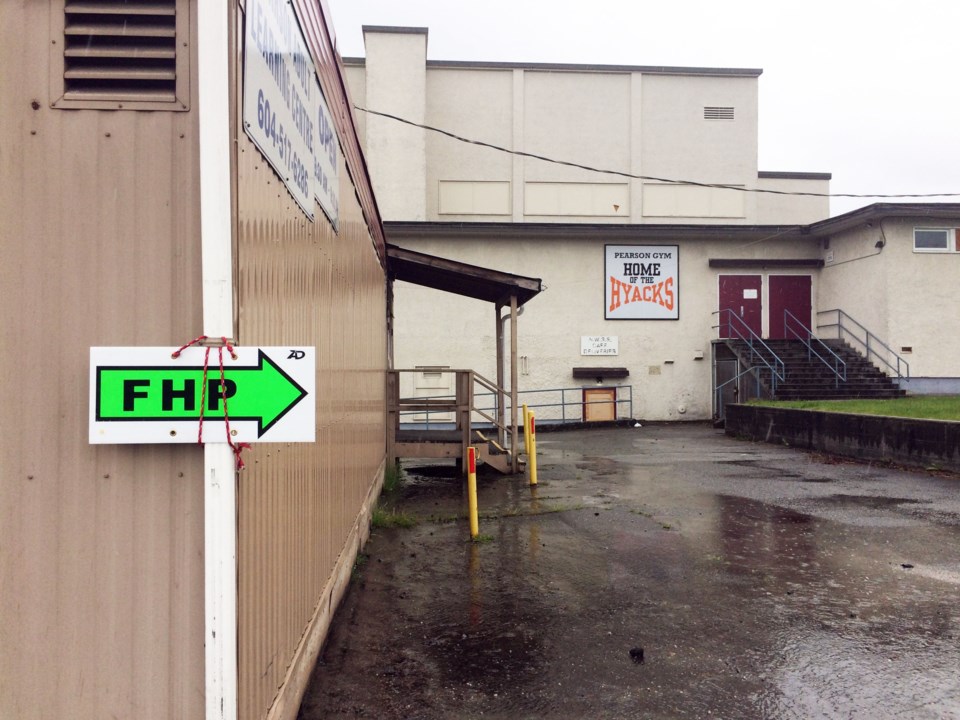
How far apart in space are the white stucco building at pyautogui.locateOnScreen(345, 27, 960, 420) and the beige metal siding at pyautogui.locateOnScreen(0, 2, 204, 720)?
52.0 ft

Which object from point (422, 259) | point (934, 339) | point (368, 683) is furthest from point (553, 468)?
point (934, 339)

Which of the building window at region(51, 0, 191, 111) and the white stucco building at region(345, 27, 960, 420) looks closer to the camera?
the building window at region(51, 0, 191, 111)

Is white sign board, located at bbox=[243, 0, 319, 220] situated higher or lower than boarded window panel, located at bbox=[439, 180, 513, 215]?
lower

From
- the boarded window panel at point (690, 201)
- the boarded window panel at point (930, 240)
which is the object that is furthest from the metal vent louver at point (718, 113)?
the boarded window panel at point (930, 240)

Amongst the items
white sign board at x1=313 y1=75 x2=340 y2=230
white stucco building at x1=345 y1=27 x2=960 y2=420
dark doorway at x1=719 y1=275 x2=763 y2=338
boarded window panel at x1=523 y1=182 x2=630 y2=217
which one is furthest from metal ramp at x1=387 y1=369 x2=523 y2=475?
boarded window panel at x1=523 y1=182 x2=630 y2=217

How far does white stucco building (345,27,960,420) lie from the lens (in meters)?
20.5

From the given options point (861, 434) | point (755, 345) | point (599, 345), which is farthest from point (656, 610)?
point (755, 345)

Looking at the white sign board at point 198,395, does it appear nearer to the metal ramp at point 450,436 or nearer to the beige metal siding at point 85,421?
the beige metal siding at point 85,421

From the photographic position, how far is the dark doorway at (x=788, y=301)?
73.5 feet

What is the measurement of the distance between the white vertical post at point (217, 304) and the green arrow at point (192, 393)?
15cm

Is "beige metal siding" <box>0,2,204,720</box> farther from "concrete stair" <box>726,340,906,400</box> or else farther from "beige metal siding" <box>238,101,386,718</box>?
"concrete stair" <box>726,340,906,400</box>

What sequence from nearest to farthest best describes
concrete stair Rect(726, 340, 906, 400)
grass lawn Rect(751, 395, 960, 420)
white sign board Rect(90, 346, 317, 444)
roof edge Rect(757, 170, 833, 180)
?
white sign board Rect(90, 346, 317, 444)
grass lawn Rect(751, 395, 960, 420)
concrete stair Rect(726, 340, 906, 400)
roof edge Rect(757, 170, 833, 180)

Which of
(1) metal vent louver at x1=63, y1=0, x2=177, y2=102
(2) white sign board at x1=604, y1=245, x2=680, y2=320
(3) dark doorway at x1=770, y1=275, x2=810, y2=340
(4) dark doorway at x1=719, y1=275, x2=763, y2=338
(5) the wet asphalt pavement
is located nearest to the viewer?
(1) metal vent louver at x1=63, y1=0, x2=177, y2=102

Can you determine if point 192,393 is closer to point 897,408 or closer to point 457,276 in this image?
point 457,276
